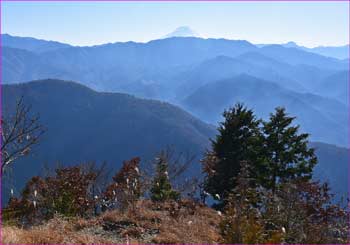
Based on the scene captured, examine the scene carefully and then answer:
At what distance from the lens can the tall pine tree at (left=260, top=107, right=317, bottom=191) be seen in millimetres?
20984

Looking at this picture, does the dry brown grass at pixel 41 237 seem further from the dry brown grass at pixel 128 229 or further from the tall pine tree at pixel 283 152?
the tall pine tree at pixel 283 152

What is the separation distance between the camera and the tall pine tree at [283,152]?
68.8 feet

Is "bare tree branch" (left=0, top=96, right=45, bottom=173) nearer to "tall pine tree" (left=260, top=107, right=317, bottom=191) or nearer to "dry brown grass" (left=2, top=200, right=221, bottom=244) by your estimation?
"dry brown grass" (left=2, top=200, right=221, bottom=244)

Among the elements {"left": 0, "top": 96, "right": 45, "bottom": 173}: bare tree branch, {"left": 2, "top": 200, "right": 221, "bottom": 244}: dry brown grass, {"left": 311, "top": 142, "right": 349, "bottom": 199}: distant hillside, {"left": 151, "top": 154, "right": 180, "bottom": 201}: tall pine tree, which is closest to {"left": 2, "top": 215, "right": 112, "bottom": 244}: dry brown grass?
{"left": 2, "top": 200, "right": 221, "bottom": 244}: dry brown grass

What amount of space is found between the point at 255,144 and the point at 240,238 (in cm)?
1613

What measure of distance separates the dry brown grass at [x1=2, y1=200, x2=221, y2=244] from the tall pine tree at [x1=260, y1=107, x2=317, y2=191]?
1195cm

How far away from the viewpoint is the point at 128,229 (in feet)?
24.8

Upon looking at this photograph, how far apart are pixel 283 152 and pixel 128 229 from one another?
15099mm

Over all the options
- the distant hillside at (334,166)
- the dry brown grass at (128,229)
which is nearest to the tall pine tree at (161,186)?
the dry brown grass at (128,229)

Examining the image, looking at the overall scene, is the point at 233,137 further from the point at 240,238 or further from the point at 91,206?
the point at 240,238

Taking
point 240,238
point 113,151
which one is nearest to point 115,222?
point 240,238

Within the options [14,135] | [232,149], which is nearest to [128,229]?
[14,135]

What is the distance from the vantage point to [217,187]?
69.5ft

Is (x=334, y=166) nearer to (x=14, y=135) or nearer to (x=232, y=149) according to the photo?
(x=232, y=149)
